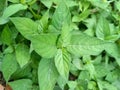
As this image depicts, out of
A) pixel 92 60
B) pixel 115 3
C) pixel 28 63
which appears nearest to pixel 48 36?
pixel 28 63

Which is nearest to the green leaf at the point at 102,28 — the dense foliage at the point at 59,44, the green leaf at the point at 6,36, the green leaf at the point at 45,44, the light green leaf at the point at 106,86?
the dense foliage at the point at 59,44

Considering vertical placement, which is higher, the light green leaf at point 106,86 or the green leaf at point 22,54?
the green leaf at point 22,54

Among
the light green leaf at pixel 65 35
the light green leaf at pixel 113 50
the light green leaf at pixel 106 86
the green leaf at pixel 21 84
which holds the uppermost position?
the light green leaf at pixel 65 35

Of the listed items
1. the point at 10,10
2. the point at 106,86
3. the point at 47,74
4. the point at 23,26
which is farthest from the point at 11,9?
the point at 106,86

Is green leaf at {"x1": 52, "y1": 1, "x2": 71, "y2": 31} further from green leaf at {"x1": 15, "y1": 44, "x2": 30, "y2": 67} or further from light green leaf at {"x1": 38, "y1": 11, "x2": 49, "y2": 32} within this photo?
green leaf at {"x1": 15, "y1": 44, "x2": 30, "y2": 67}

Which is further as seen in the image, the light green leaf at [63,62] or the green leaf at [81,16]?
the green leaf at [81,16]

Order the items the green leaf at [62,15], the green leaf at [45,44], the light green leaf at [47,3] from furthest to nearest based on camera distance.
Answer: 1. the light green leaf at [47,3]
2. the green leaf at [62,15]
3. the green leaf at [45,44]

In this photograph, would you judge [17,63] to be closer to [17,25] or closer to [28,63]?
[28,63]

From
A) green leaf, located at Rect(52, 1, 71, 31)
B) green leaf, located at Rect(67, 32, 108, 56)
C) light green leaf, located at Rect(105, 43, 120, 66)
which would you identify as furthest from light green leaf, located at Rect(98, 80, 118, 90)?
green leaf, located at Rect(52, 1, 71, 31)

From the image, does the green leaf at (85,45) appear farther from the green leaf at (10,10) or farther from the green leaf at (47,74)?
the green leaf at (10,10)
